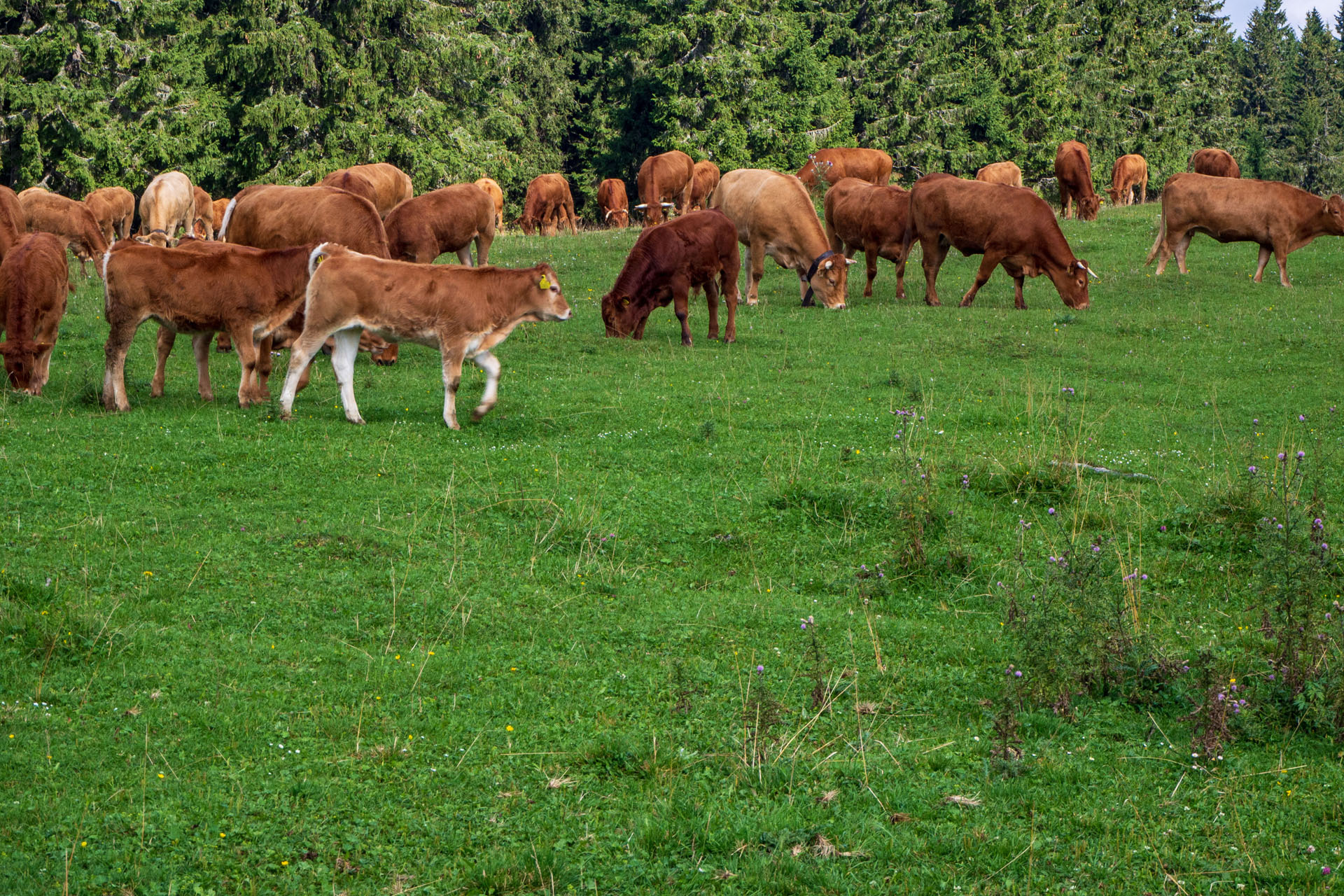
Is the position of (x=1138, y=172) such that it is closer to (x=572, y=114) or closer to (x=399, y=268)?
(x=572, y=114)

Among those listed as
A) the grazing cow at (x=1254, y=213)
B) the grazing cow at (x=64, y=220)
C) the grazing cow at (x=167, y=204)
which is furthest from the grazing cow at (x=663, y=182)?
the grazing cow at (x=64, y=220)

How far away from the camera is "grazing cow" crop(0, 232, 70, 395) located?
13.3m

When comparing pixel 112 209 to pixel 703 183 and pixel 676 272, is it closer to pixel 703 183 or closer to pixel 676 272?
pixel 703 183

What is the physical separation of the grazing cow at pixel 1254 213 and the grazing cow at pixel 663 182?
48.0 feet

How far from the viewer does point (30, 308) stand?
13430 millimetres

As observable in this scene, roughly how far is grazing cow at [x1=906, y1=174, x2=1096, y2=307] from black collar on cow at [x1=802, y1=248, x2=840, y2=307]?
5.94ft

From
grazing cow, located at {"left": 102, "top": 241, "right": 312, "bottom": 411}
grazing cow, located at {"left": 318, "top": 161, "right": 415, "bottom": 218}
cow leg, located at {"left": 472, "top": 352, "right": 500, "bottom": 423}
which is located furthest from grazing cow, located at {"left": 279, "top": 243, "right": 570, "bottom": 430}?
grazing cow, located at {"left": 318, "top": 161, "right": 415, "bottom": 218}

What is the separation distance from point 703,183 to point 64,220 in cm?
1822

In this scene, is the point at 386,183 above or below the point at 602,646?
above

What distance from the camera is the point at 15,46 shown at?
35625 millimetres

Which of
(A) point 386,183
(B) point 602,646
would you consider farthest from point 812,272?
(B) point 602,646

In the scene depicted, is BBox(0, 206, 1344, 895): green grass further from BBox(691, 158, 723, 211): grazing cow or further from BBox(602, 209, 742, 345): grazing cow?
BBox(691, 158, 723, 211): grazing cow

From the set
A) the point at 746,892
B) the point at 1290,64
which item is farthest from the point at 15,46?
the point at 1290,64

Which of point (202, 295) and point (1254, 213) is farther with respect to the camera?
point (1254, 213)
